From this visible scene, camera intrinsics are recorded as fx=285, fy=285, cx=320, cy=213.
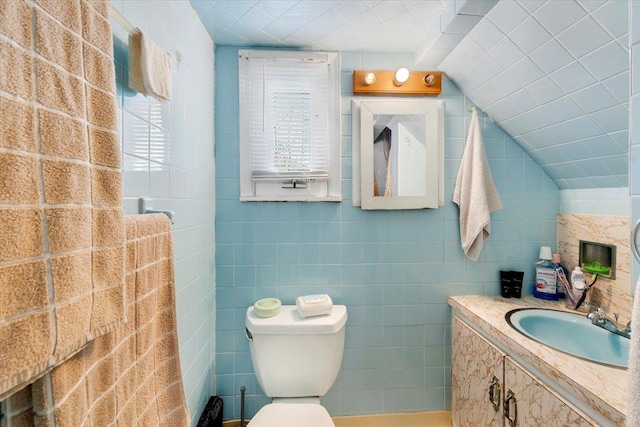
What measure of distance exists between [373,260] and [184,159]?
41.0 inches

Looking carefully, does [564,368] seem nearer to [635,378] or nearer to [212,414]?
[635,378]

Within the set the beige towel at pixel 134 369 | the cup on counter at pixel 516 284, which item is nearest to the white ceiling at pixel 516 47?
the cup on counter at pixel 516 284

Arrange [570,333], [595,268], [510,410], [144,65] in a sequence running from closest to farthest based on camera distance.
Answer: [144,65] → [510,410] → [570,333] → [595,268]

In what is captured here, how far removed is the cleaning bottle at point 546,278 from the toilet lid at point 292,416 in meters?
1.26

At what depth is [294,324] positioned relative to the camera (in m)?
1.28

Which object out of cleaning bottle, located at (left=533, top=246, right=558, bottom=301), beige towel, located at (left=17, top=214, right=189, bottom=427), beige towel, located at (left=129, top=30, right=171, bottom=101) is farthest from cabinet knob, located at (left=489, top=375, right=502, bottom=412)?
beige towel, located at (left=129, top=30, right=171, bottom=101)

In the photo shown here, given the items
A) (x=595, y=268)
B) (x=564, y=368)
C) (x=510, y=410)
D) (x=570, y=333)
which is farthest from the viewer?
(x=595, y=268)

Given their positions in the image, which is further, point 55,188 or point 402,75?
point 402,75

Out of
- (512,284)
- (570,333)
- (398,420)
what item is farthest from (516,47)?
(398,420)

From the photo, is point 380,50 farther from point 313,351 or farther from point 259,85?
point 313,351

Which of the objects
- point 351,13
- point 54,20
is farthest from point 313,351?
point 351,13

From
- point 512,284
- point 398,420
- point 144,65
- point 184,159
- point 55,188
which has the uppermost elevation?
point 144,65

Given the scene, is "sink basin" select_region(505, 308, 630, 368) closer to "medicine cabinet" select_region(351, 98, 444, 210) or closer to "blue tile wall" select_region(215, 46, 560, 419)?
A: "blue tile wall" select_region(215, 46, 560, 419)

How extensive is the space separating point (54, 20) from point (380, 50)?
146 cm
